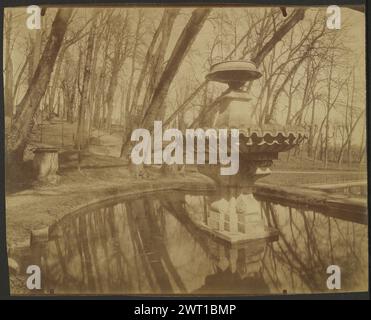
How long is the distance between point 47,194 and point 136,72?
64 centimetres

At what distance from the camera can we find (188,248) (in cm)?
195

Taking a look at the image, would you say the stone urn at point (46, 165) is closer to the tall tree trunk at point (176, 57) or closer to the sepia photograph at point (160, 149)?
the sepia photograph at point (160, 149)

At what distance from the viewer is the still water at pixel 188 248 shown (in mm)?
1945

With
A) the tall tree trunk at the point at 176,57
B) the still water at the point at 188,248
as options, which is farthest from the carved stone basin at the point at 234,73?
the still water at the point at 188,248

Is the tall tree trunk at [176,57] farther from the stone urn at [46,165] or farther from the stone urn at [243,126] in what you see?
the stone urn at [46,165]

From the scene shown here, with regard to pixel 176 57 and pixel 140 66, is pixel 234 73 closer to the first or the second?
pixel 176 57

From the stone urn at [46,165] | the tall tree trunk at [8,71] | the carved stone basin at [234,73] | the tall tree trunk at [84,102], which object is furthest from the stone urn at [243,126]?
the tall tree trunk at [8,71]

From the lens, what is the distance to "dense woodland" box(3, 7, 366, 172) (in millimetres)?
1946

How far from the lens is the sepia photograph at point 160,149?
194cm

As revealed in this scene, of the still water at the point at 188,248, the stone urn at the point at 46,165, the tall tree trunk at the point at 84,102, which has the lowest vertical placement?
the still water at the point at 188,248

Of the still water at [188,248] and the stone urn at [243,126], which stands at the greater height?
the stone urn at [243,126]

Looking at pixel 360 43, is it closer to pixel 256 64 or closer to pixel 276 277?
pixel 256 64

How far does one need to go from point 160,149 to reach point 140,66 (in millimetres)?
361

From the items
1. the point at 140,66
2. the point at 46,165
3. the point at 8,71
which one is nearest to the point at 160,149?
the point at 140,66
